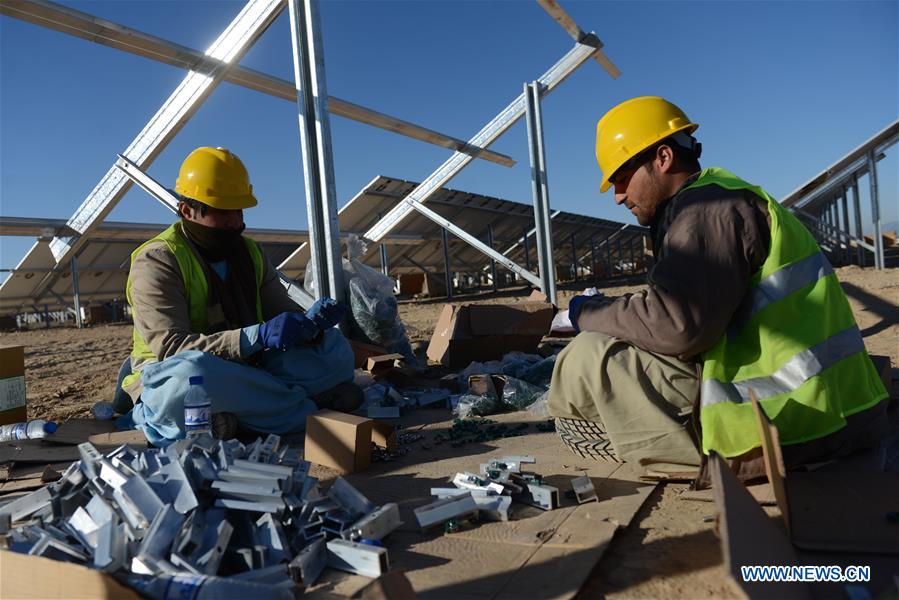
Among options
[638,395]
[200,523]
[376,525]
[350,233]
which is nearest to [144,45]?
[200,523]

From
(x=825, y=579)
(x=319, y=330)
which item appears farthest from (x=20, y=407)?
(x=825, y=579)

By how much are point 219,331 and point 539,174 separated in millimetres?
4735

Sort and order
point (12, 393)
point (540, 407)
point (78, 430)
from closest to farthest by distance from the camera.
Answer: point (78, 430) → point (540, 407) → point (12, 393)

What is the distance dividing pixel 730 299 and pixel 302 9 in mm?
3934

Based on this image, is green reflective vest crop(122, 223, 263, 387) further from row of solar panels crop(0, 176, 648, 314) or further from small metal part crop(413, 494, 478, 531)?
row of solar panels crop(0, 176, 648, 314)

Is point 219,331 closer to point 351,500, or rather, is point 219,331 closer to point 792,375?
point 351,500

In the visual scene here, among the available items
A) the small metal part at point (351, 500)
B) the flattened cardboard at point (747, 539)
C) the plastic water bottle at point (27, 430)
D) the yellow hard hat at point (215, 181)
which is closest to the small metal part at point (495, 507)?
the small metal part at point (351, 500)

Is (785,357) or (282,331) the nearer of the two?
(785,357)

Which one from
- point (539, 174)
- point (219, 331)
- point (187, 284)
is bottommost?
point (219, 331)

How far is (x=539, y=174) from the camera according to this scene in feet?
24.0

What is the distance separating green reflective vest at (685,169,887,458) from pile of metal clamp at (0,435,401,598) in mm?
1094

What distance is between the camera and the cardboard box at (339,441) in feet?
8.71

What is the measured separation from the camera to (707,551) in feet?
5.49

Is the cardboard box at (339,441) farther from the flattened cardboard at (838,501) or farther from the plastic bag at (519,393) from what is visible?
the flattened cardboard at (838,501)
